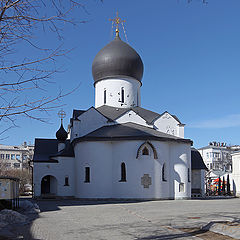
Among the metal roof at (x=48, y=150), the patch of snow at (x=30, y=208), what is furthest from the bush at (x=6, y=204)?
the metal roof at (x=48, y=150)

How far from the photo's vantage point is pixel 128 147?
25.0m

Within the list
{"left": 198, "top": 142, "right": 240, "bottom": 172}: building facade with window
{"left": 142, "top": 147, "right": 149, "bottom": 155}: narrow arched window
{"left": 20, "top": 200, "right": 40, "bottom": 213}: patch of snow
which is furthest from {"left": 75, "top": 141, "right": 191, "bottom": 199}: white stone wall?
{"left": 198, "top": 142, "right": 240, "bottom": 172}: building facade with window

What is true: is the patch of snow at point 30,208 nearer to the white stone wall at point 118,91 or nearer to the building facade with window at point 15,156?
the white stone wall at point 118,91

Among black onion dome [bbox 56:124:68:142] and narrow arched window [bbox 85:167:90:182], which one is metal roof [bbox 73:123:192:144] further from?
black onion dome [bbox 56:124:68:142]

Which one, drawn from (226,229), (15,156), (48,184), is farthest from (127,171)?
(15,156)

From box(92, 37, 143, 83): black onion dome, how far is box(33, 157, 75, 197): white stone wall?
27.2 ft

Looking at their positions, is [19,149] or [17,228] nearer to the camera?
[17,228]

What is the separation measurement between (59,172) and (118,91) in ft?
28.6

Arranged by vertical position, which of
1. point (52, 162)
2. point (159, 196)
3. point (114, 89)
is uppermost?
point (114, 89)

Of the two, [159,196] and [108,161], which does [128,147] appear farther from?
[159,196]

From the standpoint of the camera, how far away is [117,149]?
1003 inches

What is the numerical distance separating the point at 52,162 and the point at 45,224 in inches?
720

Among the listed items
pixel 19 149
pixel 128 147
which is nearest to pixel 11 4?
pixel 128 147

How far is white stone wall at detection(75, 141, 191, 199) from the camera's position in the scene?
24.6 metres
